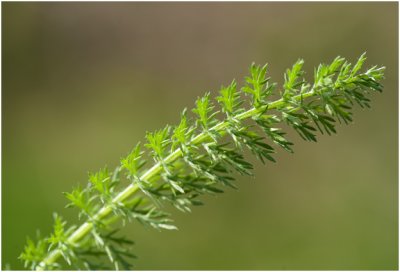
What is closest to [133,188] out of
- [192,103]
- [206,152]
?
[206,152]

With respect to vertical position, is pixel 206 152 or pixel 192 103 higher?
pixel 192 103

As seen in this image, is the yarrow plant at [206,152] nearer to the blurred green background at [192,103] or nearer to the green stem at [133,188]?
the green stem at [133,188]

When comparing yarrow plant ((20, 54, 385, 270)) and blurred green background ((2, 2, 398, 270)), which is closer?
yarrow plant ((20, 54, 385, 270))

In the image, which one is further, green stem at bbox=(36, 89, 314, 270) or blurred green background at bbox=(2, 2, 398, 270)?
blurred green background at bbox=(2, 2, 398, 270)

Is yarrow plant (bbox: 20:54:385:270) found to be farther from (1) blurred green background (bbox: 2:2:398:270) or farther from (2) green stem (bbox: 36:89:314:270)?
(1) blurred green background (bbox: 2:2:398:270)

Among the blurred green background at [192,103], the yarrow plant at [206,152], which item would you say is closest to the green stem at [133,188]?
the yarrow plant at [206,152]

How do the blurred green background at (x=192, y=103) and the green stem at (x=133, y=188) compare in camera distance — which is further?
the blurred green background at (x=192, y=103)

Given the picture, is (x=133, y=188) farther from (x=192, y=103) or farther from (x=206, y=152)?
(x=192, y=103)

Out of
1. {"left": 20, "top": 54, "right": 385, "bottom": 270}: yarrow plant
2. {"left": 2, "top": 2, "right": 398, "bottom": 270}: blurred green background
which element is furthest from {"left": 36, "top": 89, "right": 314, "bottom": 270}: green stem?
{"left": 2, "top": 2, "right": 398, "bottom": 270}: blurred green background
